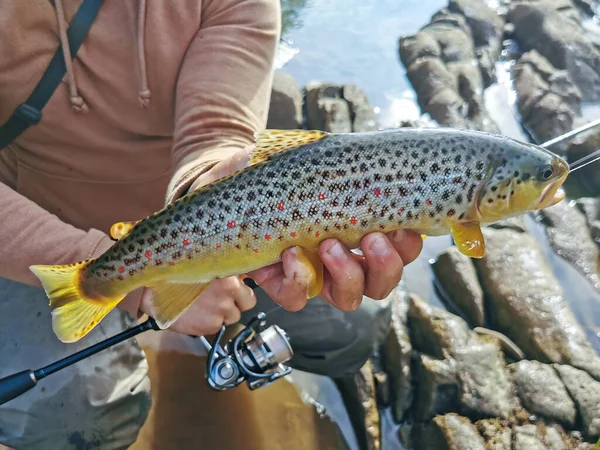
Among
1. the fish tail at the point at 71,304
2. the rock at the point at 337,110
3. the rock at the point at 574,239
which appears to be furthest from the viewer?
the rock at the point at 337,110

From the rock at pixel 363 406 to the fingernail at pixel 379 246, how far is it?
1614 mm

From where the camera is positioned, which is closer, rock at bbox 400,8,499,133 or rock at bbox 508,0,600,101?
rock at bbox 400,8,499,133

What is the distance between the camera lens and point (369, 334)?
9.61ft

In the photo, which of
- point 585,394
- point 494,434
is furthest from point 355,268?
point 585,394

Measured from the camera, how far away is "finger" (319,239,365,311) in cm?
179

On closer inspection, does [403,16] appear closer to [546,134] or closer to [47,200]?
[546,134]

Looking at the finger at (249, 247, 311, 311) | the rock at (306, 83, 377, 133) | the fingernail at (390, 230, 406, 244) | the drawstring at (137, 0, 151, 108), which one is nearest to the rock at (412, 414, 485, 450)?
the finger at (249, 247, 311, 311)

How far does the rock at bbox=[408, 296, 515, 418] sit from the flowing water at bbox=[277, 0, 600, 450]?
2.28ft

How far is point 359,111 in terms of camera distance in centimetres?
565

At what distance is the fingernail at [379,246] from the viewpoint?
70.1 inches

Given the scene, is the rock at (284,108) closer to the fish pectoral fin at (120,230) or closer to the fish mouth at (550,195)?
the fish pectoral fin at (120,230)

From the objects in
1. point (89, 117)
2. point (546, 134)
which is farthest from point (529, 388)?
point (546, 134)

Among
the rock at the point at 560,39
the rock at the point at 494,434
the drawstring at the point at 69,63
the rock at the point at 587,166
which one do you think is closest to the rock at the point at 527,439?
the rock at the point at 494,434

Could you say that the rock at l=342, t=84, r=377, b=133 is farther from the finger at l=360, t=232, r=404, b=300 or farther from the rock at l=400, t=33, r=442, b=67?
the finger at l=360, t=232, r=404, b=300
